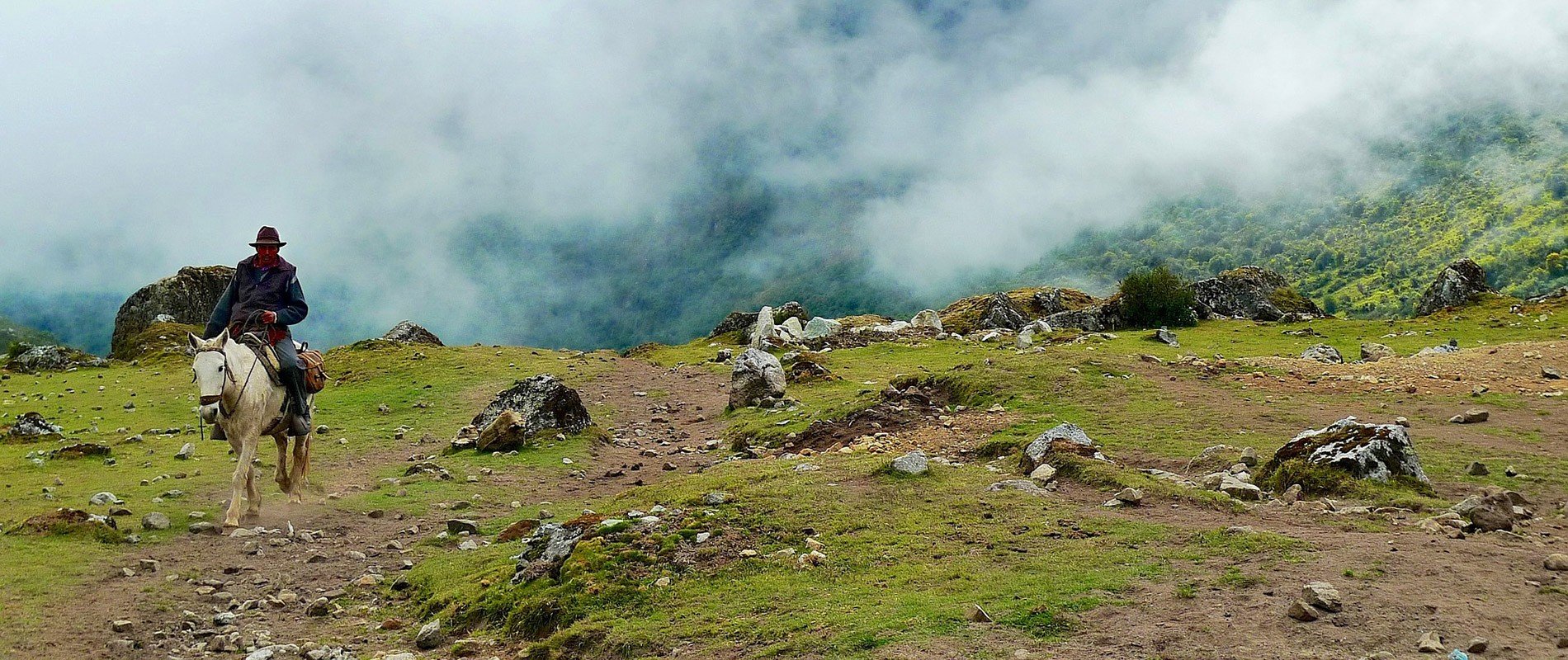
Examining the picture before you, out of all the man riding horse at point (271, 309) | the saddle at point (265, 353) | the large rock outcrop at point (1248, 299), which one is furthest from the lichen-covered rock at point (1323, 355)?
the saddle at point (265, 353)

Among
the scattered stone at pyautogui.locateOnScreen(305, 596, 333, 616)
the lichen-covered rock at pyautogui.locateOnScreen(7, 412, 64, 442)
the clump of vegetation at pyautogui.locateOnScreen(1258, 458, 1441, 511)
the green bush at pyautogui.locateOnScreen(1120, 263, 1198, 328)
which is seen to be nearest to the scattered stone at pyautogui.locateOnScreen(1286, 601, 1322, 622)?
the clump of vegetation at pyautogui.locateOnScreen(1258, 458, 1441, 511)

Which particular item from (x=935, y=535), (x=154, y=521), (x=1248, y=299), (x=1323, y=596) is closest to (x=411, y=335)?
(x=154, y=521)

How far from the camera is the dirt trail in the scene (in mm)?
10367

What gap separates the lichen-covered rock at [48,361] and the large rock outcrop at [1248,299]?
6342 cm

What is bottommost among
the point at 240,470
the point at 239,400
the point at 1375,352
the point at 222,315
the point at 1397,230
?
the point at 240,470

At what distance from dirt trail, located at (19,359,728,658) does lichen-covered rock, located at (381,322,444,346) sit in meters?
32.5

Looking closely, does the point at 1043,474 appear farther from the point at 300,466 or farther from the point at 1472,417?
the point at 300,466

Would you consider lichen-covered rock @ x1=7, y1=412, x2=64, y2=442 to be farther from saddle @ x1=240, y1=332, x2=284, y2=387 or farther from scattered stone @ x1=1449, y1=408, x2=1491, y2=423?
scattered stone @ x1=1449, y1=408, x2=1491, y2=423

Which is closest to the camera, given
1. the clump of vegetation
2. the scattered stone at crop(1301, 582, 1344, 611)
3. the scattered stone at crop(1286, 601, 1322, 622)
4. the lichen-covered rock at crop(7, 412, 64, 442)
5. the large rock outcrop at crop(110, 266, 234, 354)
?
the scattered stone at crop(1286, 601, 1322, 622)

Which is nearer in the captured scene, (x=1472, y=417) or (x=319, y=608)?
(x=319, y=608)

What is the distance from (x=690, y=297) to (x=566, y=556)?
179 meters

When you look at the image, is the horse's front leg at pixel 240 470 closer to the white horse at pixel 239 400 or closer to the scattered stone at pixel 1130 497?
the white horse at pixel 239 400

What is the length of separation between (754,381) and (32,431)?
20.3m

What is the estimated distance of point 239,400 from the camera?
15.9 meters
